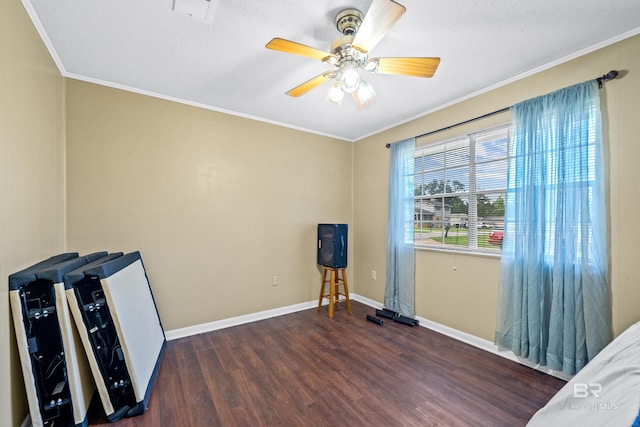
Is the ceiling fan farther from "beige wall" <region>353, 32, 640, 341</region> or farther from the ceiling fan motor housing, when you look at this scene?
"beige wall" <region>353, 32, 640, 341</region>

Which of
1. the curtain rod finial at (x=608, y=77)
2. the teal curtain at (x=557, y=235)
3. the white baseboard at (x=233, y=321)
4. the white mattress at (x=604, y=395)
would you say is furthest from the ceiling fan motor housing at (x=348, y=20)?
the white baseboard at (x=233, y=321)

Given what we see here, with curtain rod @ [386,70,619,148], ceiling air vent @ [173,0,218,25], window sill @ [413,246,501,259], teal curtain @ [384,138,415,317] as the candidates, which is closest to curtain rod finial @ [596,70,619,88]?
curtain rod @ [386,70,619,148]

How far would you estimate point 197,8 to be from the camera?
1.59 meters

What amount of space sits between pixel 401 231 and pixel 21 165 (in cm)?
336

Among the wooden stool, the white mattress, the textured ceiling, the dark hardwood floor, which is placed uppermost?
the textured ceiling

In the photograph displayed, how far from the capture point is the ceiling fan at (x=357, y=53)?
1.43m

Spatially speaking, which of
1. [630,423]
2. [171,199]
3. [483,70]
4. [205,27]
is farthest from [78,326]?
[483,70]

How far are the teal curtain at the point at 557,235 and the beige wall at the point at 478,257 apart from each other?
0.26ft

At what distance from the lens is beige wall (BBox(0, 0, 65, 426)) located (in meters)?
1.37

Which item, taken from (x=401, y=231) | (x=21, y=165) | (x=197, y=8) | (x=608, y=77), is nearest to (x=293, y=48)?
(x=197, y=8)

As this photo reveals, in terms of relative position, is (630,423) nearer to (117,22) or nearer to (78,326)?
(78,326)

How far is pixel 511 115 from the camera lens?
7.90 feet

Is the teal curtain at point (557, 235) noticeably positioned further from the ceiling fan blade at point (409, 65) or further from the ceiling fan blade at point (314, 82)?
the ceiling fan blade at point (314, 82)

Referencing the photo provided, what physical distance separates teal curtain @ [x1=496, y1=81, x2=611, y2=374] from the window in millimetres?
187
